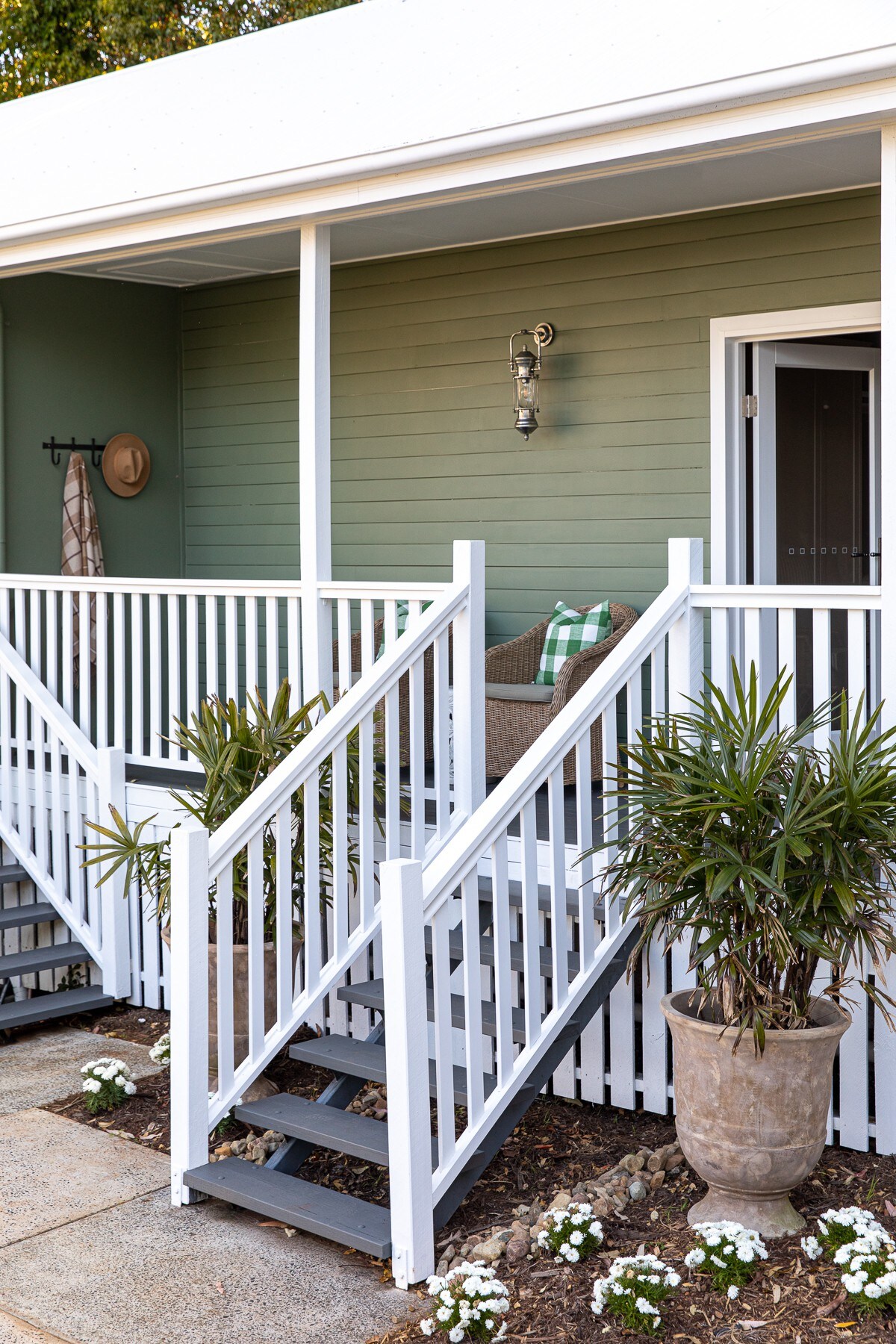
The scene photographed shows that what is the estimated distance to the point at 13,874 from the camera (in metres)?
5.61

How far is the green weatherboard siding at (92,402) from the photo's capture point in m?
6.88

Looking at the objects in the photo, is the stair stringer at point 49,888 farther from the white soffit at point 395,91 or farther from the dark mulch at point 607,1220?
the white soffit at point 395,91

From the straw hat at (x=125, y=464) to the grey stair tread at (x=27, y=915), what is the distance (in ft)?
8.46

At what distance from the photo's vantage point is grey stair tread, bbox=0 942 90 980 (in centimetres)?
519

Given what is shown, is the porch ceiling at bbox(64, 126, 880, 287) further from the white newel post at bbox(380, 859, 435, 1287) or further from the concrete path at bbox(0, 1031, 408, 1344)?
the concrete path at bbox(0, 1031, 408, 1344)

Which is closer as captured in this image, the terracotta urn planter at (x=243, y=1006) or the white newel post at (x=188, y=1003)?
the white newel post at (x=188, y=1003)

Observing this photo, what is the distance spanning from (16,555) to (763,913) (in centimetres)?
493

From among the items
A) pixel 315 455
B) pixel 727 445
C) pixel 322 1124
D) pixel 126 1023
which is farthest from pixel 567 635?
pixel 322 1124

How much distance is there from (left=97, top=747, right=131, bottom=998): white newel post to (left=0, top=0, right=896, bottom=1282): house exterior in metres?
0.01

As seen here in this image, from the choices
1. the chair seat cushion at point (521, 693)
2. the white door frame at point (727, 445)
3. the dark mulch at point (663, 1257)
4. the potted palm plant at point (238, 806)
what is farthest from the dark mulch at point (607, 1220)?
the white door frame at point (727, 445)

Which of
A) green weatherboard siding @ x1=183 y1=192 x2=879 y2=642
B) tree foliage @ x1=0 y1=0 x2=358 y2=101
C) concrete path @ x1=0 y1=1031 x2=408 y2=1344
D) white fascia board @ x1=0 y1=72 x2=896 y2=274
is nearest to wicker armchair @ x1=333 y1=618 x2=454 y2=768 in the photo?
green weatherboard siding @ x1=183 y1=192 x2=879 y2=642

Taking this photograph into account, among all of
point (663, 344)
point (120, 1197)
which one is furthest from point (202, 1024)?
point (663, 344)

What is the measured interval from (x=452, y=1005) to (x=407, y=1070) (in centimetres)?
104

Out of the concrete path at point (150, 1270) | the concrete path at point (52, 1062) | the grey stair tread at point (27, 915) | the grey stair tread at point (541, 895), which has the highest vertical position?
the grey stair tread at point (541, 895)
